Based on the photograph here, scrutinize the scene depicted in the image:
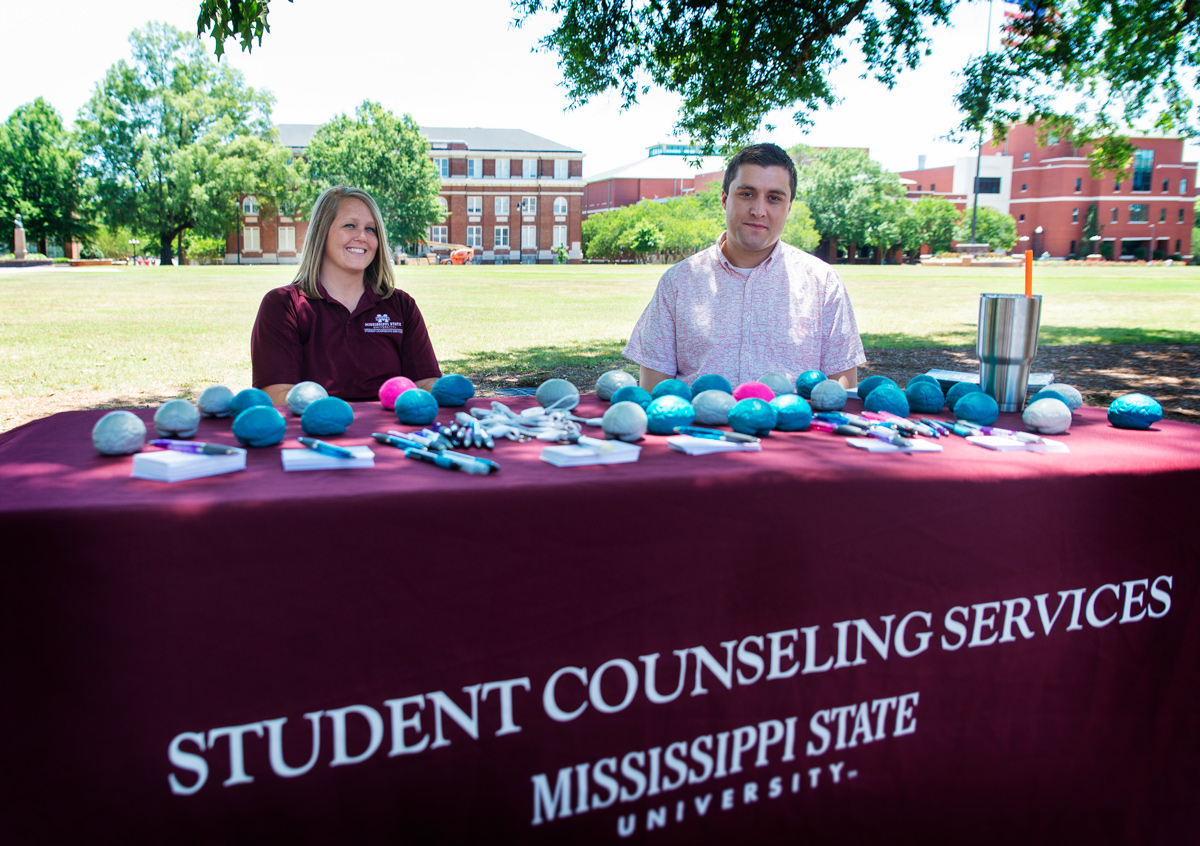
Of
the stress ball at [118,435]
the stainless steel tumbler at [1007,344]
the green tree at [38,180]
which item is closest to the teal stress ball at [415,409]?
the stress ball at [118,435]

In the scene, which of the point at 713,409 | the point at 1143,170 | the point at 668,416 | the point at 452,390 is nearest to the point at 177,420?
the point at 452,390

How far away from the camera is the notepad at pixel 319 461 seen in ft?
4.78

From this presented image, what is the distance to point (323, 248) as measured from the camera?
3.32 metres

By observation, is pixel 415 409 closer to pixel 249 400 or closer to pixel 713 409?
pixel 249 400

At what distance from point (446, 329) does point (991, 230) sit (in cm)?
7051

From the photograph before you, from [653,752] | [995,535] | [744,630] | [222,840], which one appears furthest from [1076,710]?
[222,840]

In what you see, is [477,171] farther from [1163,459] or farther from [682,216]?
[1163,459]

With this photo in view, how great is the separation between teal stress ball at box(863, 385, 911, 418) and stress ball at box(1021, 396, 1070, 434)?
282 millimetres

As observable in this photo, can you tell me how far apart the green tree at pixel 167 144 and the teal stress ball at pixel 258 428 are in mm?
53517

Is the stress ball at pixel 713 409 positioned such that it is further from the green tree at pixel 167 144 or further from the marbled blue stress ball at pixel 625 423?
the green tree at pixel 167 144

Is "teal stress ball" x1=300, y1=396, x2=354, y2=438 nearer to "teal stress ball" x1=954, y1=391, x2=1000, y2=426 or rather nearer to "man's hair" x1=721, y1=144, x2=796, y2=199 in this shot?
"teal stress ball" x1=954, y1=391, x2=1000, y2=426

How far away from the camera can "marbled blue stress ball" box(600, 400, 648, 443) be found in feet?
5.58

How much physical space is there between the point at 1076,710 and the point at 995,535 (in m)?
0.42

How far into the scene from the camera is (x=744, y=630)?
149 cm
